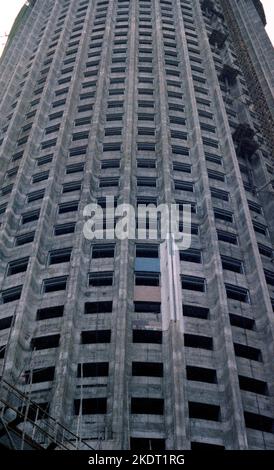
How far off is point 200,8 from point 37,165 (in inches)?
1903

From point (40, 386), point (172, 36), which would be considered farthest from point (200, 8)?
point (40, 386)

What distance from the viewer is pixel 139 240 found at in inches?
2061

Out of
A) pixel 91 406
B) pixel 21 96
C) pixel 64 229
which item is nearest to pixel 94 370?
pixel 91 406

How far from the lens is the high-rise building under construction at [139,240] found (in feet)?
135

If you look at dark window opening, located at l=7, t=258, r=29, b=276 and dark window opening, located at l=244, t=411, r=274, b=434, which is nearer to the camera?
dark window opening, located at l=244, t=411, r=274, b=434

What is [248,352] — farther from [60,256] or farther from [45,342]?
[60,256]

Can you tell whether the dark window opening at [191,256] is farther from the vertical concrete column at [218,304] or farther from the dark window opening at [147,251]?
the dark window opening at [147,251]

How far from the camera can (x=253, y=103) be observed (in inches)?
3031

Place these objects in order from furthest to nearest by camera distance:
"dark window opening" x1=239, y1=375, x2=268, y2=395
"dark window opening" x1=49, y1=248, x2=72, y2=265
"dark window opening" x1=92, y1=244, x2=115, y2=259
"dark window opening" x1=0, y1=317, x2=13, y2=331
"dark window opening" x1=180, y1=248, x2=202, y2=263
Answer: "dark window opening" x1=180, y1=248, x2=202, y2=263 < "dark window opening" x1=49, y1=248, x2=72, y2=265 < "dark window opening" x1=92, y1=244, x2=115, y2=259 < "dark window opening" x1=0, y1=317, x2=13, y2=331 < "dark window opening" x1=239, y1=375, x2=268, y2=395

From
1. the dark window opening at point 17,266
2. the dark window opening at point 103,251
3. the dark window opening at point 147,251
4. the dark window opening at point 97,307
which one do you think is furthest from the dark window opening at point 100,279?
the dark window opening at point 17,266

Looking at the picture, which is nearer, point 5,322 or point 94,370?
point 94,370

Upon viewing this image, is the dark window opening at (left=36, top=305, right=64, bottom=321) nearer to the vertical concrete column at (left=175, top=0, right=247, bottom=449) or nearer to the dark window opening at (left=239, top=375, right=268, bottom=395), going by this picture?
the vertical concrete column at (left=175, top=0, right=247, bottom=449)

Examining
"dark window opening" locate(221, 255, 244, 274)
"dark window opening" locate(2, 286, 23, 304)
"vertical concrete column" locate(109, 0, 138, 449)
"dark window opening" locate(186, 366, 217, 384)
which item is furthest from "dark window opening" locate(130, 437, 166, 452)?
"dark window opening" locate(221, 255, 244, 274)

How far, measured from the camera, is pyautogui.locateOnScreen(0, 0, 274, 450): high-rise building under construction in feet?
135
